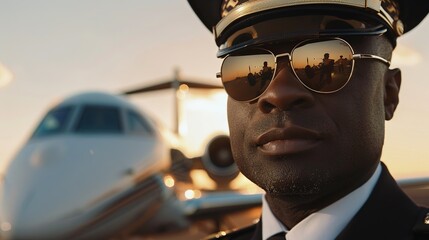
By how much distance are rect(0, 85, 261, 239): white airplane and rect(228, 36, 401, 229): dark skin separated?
4.70m

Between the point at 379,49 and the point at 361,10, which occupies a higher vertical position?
the point at 361,10

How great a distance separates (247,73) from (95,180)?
5078 mm

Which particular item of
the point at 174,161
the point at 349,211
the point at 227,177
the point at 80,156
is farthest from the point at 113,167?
the point at 349,211

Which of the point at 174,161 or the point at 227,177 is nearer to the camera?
the point at 174,161

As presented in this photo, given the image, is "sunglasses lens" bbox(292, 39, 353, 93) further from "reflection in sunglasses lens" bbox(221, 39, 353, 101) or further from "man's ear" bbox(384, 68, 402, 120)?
"man's ear" bbox(384, 68, 402, 120)

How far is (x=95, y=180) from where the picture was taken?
20.0 ft

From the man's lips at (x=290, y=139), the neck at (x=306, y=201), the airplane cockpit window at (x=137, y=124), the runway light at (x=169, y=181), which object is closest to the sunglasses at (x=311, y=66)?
the man's lips at (x=290, y=139)

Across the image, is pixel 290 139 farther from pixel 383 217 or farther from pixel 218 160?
pixel 218 160

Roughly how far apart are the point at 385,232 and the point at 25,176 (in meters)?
5.47

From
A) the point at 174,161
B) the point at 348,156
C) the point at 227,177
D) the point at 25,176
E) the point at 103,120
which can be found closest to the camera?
the point at 348,156

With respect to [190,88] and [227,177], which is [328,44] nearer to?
[227,177]

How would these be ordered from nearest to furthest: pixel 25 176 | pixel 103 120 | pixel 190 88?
1. pixel 25 176
2. pixel 103 120
3. pixel 190 88

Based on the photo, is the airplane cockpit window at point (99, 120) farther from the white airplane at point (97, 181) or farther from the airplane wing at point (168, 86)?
the airplane wing at point (168, 86)

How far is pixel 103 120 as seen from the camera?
25.0ft
